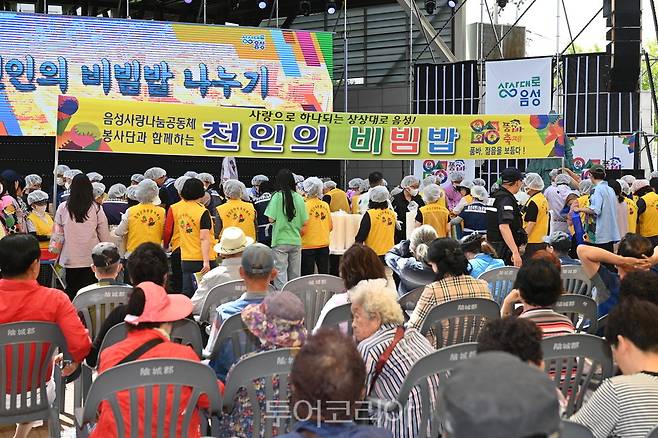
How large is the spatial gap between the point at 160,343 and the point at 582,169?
15.7 m

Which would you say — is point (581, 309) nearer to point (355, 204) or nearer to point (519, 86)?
point (355, 204)

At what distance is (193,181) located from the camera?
734 cm

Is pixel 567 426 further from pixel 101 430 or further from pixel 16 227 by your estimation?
pixel 16 227

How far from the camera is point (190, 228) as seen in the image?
7.33m

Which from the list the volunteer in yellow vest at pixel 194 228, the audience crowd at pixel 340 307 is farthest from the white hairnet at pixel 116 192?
the volunteer in yellow vest at pixel 194 228

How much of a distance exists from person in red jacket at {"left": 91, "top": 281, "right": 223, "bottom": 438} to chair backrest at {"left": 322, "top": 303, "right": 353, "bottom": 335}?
1353 millimetres

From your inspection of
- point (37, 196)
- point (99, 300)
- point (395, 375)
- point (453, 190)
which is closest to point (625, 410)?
point (395, 375)

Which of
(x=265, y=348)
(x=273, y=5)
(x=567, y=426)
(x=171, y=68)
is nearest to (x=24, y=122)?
(x=171, y=68)

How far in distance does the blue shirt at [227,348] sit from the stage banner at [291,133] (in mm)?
4207

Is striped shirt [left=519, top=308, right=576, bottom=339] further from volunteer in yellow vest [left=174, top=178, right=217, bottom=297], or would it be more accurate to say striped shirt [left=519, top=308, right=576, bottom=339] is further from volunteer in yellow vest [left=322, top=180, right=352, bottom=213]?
volunteer in yellow vest [left=322, top=180, right=352, bottom=213]

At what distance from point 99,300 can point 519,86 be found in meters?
12.4

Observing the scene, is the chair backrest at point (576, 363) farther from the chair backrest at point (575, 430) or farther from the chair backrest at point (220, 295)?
the chair backrest at point (220, 295)

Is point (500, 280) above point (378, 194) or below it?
below

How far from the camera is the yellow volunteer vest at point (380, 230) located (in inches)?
340
